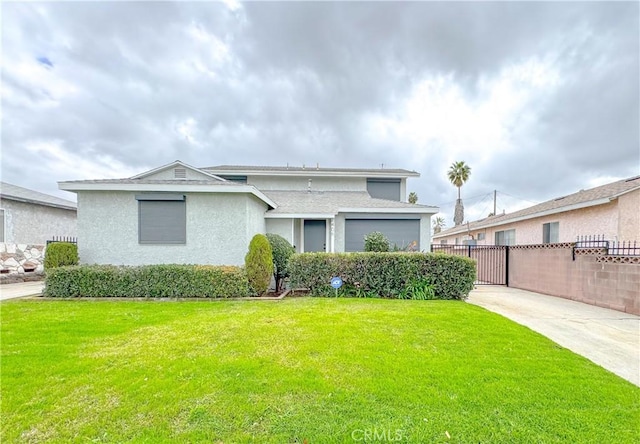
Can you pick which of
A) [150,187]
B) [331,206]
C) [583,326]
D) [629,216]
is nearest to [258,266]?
[150,187]

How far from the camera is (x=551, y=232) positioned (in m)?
14.1

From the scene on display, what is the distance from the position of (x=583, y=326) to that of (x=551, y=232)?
983 cm

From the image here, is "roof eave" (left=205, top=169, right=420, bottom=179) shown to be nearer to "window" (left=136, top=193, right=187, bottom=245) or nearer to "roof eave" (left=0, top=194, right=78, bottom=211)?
"window" (left=136, top=193, right=187, bottom=245)

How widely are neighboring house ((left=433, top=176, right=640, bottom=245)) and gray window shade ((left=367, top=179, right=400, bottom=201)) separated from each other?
289 inches

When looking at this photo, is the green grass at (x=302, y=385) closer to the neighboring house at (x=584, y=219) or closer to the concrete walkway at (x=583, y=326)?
the concrete walkway at (x=583, y=326)

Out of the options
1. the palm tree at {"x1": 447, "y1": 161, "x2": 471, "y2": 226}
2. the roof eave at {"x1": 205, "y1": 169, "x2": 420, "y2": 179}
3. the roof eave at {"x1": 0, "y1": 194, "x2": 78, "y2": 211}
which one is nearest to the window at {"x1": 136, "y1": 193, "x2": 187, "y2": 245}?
the roof eave at {"x1": 205, "y1": 169, "x2": 420, "y2": 179}

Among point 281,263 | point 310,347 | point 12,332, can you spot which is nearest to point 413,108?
point 281,263

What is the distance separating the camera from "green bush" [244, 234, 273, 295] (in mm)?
9031

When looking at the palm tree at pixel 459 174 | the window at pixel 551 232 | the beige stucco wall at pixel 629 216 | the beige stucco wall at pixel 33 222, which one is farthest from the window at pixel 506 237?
the beige stucco wall at pixel 33 222

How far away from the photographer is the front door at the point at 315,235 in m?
14.0

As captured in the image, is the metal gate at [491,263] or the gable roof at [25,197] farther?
the metal gate at [491,263]

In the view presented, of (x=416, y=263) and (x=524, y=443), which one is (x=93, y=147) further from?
(x=524, y=443)

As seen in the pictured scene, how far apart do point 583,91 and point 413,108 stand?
818 centimetres

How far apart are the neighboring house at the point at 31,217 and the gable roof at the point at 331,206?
12426mm
